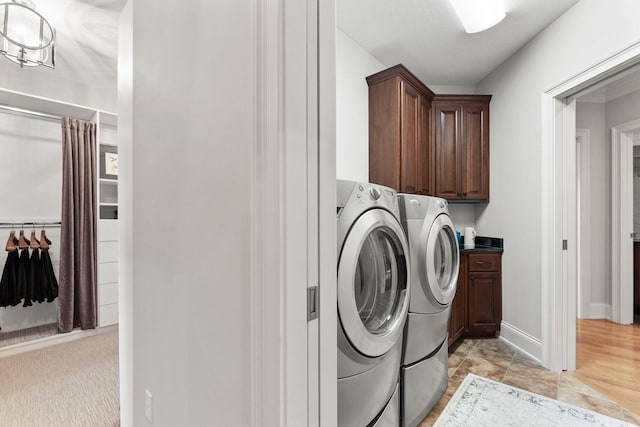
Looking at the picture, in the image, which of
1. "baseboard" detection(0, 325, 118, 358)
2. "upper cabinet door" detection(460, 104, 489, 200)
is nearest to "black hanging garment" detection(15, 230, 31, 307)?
"baseboard" detection(0, 325, 118, 358)

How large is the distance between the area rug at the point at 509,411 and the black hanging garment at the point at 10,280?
3553 millimetres

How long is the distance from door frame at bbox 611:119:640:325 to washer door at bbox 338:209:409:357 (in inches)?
133

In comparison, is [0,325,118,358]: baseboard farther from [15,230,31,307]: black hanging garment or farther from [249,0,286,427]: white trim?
[249,0,286,427]: white trim

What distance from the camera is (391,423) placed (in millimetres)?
1502

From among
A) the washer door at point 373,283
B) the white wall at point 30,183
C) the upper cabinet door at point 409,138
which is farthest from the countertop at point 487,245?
the white wall at point 30,183

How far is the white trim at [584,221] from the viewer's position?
11.9 ft

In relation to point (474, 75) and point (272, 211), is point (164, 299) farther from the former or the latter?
point (474, 75)

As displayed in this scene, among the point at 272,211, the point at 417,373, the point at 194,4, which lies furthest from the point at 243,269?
the point at 417,373

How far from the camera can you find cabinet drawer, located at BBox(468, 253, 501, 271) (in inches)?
119

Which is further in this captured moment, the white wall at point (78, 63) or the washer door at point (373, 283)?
the white wall at point (78, 63)

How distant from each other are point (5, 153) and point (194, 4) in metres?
3.35

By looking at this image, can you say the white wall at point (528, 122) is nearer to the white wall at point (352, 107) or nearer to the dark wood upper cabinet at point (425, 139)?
the dark wood upper cabinet at point (425, 139)

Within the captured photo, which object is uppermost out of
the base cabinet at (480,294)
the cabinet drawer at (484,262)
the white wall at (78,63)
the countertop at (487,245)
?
the white wall at (78,63)

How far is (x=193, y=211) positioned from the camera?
3.16 ft
